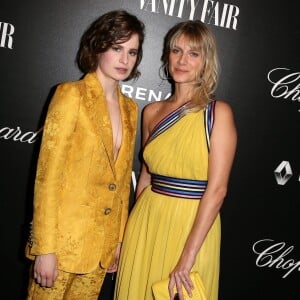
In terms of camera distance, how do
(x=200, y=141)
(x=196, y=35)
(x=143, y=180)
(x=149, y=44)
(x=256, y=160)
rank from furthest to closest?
(x=256, y=160), (x=149, y=44), (x=143, y=180), (x=196, y=35), (x=200, y=141)

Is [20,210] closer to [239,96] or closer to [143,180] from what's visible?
[143,180]

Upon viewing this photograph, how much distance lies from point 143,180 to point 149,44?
89 centimetres

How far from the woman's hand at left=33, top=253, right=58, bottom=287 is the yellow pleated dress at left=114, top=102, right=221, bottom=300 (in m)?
0.46

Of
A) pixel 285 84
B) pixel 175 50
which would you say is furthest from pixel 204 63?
pixel 285 84

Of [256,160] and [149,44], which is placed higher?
[149,44]

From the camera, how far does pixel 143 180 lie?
2.35 metres

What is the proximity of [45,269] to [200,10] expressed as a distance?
1841mm

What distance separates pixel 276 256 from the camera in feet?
9.80

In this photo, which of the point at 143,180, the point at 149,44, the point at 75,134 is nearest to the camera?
the point at 75,134

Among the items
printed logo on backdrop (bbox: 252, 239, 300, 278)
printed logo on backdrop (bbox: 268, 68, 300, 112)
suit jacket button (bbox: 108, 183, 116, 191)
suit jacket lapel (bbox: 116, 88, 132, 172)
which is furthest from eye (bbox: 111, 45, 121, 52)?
printed logo on backdrop (bbox: 252, 239, 300, 278)

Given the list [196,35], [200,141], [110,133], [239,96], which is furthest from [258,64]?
[110,133]

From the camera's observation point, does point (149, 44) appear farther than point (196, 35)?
Yes

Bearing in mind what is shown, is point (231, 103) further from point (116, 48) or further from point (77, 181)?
point (77, 181)

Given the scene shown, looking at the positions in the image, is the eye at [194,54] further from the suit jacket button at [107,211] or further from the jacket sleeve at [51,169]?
the suit jacket button at [107,211]
